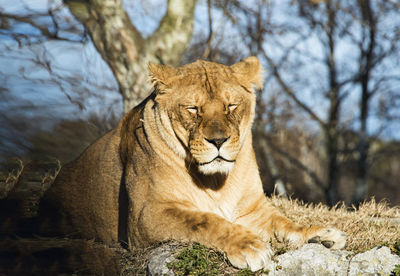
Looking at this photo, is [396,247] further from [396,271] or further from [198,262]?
[198,262]

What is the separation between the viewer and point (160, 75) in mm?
4391

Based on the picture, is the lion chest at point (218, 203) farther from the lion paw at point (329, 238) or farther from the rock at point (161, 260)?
the lion paw at point (329, 238)

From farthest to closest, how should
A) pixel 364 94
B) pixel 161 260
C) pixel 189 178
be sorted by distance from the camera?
pixel 364 94
pixel 189 178
pixel 161 260

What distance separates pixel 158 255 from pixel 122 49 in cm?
659

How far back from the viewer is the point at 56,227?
4980 millimetres

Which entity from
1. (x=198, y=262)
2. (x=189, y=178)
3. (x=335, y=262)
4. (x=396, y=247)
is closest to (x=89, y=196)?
(x=189, y=178)

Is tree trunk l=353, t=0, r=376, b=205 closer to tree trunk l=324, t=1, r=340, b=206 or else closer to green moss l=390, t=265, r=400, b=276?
tree trunk l=324, t=1, r=340, b=206

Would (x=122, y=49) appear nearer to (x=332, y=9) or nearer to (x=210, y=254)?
(x=210, y=254)

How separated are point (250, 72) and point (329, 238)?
1841 millimetres

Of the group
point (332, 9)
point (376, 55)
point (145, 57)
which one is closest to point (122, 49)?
point (145, 57)

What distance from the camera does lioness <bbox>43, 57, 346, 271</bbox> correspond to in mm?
3811

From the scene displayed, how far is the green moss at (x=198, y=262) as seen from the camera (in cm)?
349

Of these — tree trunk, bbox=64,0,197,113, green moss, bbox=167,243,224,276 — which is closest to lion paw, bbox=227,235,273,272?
green moss, bbox=167,243,224,276

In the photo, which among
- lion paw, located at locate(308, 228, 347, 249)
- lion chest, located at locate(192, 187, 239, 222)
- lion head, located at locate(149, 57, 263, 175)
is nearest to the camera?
lion paw, located at locate(308, 228, 347, 249)
